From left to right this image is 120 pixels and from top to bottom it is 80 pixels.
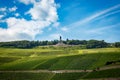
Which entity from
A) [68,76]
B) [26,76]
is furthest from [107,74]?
[26,76]

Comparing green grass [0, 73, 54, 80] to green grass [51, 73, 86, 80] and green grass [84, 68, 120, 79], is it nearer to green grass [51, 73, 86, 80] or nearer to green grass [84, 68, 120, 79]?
green grass [51, 73, 86, 80]

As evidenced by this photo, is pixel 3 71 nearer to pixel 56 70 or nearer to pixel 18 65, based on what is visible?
pixel 18 65

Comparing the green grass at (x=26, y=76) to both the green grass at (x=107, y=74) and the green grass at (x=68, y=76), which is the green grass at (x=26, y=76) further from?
the green grass at (x=107, y=74)

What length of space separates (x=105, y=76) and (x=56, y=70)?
32.3 metres

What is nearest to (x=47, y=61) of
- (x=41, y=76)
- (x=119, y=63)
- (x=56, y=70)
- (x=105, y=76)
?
(x=56, y=70)

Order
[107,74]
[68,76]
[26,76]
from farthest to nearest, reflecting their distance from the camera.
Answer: [26,76] → [68,76] → [107,74]

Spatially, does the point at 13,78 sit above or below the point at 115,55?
below

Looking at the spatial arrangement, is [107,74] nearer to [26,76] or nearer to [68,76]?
[68,76]

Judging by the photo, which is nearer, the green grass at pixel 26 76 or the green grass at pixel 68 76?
the green grass at pixel 68 76

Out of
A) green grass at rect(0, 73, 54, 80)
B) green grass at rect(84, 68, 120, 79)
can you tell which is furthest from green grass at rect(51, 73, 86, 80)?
green grass at rect(84, 68, 120, 79)

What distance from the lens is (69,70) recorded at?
108 m

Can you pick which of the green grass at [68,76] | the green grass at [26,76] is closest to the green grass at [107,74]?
the green grass at [68,76]

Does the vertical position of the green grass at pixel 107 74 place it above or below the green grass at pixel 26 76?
above

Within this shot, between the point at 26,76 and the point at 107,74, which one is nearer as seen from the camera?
the point at 107,74
